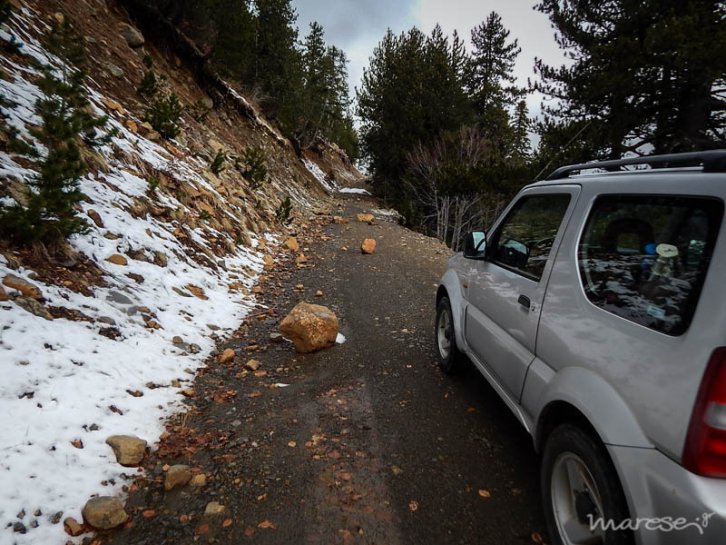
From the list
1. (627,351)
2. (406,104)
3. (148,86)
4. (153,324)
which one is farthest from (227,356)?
(406,104)

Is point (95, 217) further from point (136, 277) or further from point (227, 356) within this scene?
→ point (227, 356)

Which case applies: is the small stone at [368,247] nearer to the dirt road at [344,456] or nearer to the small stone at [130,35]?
the dirt road at [344,456]

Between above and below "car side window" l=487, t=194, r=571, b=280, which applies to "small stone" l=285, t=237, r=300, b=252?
below

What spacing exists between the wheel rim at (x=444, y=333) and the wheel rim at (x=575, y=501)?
6.56ft

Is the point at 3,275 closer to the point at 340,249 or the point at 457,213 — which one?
the point at 340,249

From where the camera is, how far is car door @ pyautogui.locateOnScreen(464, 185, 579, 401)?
2350mm

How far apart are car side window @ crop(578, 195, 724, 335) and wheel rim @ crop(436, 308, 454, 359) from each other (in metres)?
2.10

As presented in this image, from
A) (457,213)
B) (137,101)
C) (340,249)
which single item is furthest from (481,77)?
(137,101)

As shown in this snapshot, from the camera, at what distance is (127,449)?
2.66 meters

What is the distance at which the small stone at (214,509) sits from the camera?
92.3 inches

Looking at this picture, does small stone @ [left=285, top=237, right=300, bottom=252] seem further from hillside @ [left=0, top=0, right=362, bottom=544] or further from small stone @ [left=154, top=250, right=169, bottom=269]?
A: small stone @ [left=154, top=250, right=169, bottom=269]

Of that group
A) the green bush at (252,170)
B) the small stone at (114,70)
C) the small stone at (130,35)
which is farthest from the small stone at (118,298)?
the small stone at (130,35)

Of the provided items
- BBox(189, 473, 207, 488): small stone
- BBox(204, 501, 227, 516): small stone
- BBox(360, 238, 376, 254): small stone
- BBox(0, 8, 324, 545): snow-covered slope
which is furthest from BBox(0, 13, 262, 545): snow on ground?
BBox(360, 238, 376, 254): small stone

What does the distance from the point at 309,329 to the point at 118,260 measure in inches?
102
